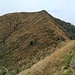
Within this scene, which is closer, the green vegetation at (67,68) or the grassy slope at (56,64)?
the green vegetation at (67,68)

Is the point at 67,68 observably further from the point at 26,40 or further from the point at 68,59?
the point at 26,40

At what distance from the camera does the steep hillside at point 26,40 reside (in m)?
79.2

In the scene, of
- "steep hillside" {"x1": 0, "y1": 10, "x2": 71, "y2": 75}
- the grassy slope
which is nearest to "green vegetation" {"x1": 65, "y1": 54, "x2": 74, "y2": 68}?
the grassy slope

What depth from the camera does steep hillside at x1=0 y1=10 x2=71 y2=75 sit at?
79.2 m

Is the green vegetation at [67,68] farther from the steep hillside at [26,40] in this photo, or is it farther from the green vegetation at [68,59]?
the steep hillside at [26,40]

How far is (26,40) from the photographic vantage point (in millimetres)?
93062

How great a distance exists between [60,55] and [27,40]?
4085cm

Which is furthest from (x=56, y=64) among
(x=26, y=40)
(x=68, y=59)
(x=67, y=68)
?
(x=26, y=40)

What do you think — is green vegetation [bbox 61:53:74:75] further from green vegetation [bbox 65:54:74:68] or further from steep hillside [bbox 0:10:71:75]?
steep hillside [bbox 0:10:71:75]

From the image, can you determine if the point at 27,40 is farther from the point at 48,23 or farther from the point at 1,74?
the point at 1,74

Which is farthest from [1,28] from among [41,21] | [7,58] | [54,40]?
[54,40]

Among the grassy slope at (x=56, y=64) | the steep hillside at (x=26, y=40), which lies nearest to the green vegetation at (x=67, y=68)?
the grassy slope at (x=56, y=64)

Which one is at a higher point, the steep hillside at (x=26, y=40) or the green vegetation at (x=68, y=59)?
the steep hillside at (x=26, y=40)

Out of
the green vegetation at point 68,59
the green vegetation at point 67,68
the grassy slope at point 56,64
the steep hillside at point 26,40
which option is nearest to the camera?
the green vegetation at point 67,68
